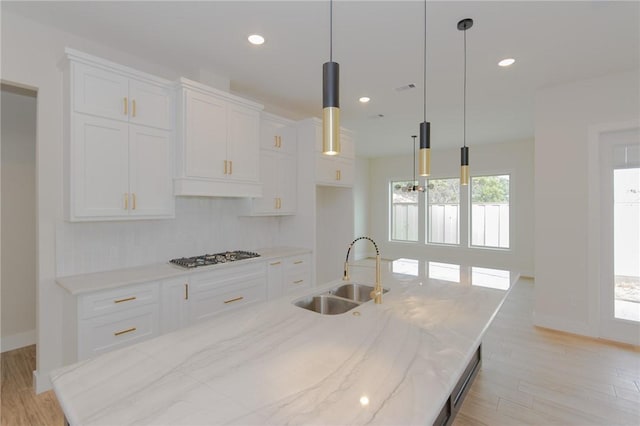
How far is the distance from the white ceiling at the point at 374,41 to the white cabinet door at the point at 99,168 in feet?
2.70

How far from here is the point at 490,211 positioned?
688cm

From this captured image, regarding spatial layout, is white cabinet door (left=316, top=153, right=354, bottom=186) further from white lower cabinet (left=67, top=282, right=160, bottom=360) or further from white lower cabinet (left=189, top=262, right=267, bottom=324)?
white lower cabinet (left=67, top=282, right=160, bottom=360)

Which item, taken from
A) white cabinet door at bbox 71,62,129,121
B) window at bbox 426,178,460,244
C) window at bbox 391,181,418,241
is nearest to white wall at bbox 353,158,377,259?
window at bbox 391,181,418,241

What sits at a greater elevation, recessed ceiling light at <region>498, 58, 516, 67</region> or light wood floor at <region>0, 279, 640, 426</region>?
recessed ceiling light at <region>498, 58, 516, 67</region>

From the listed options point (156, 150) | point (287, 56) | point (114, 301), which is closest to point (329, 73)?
point (287, 56)

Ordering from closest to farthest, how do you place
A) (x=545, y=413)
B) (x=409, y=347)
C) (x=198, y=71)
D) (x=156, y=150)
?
(x=409, y=347) → (x=545, y=413) → (x=156, y=150) → (x=198, y=71)

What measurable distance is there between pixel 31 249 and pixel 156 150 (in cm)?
205

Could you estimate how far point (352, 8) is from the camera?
221cm

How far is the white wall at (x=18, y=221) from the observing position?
3191mm

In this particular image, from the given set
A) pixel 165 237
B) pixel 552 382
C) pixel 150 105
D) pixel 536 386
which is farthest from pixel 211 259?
pixel 552 382

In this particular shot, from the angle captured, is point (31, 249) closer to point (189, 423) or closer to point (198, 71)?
point (198, 71)

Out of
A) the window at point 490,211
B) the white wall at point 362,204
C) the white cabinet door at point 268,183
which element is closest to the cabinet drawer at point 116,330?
the white cabinet door at point 268,183

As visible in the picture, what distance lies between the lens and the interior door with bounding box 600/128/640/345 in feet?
10.8

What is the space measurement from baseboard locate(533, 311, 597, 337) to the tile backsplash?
11.3 ft
